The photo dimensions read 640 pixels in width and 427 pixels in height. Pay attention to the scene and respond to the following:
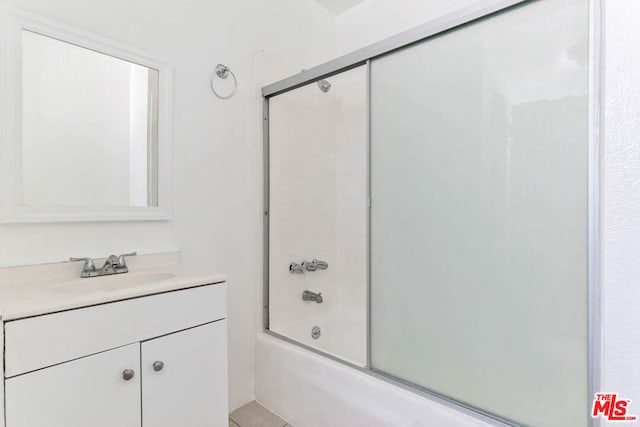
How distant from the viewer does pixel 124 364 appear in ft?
3.55

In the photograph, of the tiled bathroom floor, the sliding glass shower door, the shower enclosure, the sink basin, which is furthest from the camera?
the sliding glass shower door

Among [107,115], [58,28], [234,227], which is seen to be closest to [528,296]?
[234,227]

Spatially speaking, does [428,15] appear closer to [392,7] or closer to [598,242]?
[392,7]

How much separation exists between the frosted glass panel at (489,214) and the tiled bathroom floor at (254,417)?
A: 2.34ft

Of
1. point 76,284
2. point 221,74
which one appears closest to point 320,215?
point 221,74

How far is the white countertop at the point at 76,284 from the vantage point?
3.13ft

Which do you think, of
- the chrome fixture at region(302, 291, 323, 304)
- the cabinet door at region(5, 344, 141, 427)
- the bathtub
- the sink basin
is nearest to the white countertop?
the sink basin

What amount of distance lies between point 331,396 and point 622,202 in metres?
1.31

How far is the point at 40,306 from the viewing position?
3.05 feet

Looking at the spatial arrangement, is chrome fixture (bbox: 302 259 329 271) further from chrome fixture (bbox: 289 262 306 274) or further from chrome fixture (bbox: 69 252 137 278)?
chrome fixture (bbox: 69 252 137 278)

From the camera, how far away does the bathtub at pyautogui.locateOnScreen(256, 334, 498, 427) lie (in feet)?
4.18

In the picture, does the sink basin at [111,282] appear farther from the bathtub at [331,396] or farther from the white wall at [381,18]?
the white wall at [381,18]

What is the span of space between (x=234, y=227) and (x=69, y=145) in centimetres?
83

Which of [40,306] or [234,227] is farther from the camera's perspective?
[234,227]
